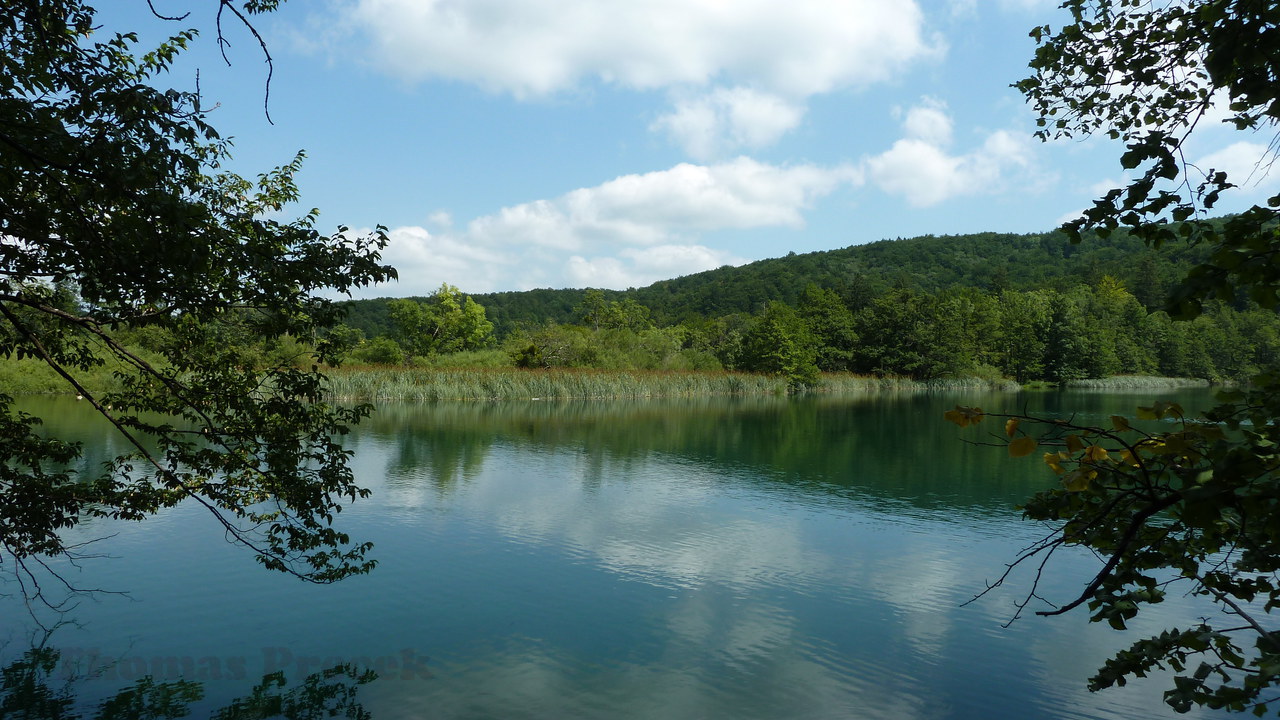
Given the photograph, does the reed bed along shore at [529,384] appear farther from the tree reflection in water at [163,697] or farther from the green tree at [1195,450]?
the green tree at [1195,450]

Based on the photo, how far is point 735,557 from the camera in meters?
7.81

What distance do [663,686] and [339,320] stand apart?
9.96 ft

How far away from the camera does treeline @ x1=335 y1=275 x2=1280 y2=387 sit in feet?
126

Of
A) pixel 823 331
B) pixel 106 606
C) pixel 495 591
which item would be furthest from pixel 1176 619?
pixel 823 331

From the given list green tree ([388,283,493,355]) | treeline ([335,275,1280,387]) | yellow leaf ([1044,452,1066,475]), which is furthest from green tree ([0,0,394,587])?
green tree ([388,283,493,355])

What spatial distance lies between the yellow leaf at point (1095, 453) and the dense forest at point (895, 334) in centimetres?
3262

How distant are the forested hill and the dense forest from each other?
47 cm

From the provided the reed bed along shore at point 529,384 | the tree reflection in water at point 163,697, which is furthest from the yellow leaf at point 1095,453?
the reed bed along shore at point 529,384

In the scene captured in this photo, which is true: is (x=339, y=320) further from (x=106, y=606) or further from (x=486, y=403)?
→ (x=486, y=403)

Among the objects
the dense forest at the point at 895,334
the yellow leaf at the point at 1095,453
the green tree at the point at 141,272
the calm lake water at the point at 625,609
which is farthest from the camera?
the dense forest at the point at 895,334

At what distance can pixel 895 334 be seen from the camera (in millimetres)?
47062

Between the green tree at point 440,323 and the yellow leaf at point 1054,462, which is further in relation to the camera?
the green tree at point 440,323

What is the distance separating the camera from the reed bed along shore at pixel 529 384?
26.2 m

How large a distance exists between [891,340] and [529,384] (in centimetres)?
2639
